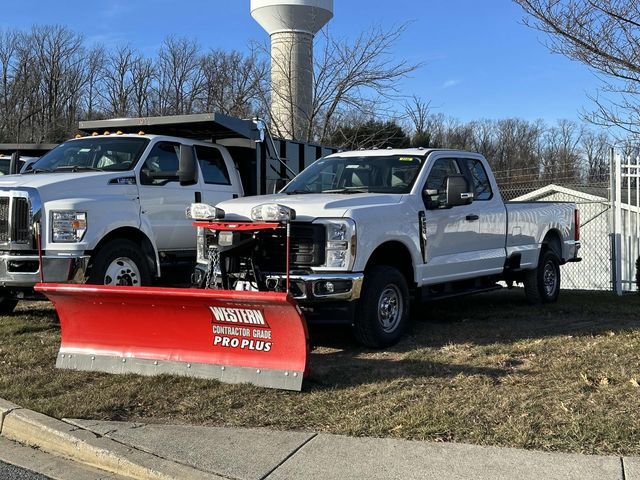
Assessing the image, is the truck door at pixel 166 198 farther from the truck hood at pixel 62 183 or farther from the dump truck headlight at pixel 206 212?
the dump truck headlight at pixel 206 212

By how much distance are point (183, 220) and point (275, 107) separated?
11348 mm

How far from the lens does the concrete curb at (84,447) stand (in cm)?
427

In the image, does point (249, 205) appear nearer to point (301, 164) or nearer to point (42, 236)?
point (42, 236)

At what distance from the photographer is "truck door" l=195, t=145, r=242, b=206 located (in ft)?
31.8

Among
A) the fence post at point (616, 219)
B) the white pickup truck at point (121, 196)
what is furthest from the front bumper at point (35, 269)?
the fence post at point (616, 219)

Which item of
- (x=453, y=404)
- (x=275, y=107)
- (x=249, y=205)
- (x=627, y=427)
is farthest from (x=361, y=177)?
(x=275, y=107)

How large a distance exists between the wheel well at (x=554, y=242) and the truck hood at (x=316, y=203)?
4.04 metres

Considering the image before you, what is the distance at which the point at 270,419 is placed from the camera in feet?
16.8

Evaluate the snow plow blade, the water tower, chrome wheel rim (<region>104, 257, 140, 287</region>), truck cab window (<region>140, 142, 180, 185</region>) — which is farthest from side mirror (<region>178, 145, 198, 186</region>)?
the water tower

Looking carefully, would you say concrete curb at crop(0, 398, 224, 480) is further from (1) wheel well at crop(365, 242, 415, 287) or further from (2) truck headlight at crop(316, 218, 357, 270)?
(1) wheel well at crop(365, 242, 415, 287)

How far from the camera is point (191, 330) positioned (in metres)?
6.18

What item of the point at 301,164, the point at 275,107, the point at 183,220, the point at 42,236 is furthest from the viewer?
the point at 275,107

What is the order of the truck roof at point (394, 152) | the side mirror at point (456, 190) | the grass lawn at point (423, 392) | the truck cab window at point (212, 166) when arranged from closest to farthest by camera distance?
the grass lawn at point (423, 392)
the side mirror at point (456, 190)
the truck roof at point (394, 152)
the truck cab window at point (212, 166)

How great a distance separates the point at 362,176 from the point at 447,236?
3.93 feet
